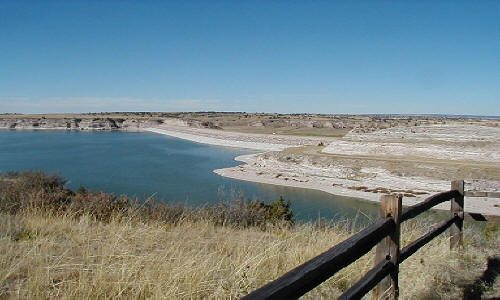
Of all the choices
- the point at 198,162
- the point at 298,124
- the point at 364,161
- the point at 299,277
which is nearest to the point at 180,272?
the point at 299,277

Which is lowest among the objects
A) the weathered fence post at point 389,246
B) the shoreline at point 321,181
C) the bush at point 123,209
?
the shoreline at point 321,181

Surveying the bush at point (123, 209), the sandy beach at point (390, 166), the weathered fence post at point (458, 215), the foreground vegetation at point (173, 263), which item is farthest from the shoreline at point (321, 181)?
the foreground vegetation at point (173, 263)

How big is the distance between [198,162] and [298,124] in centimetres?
8988

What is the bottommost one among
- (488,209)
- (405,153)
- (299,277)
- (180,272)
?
(488,209)

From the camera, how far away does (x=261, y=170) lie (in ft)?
164

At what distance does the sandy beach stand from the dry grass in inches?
1168

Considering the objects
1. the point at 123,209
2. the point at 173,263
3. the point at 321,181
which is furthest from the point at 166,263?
the point at 321,181

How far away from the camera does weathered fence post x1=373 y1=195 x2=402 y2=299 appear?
3423mm

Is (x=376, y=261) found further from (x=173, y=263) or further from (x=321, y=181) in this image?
(x=321, y=181)

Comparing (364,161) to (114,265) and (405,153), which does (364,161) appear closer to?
(405,153)

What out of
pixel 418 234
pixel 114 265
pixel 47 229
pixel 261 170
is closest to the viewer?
pixel 114 265

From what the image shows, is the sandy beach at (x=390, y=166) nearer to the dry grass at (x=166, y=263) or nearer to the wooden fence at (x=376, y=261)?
the dry grass at (x=166, y=263)

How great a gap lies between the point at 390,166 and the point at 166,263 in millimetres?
41759

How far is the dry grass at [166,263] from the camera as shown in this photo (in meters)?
2.91
